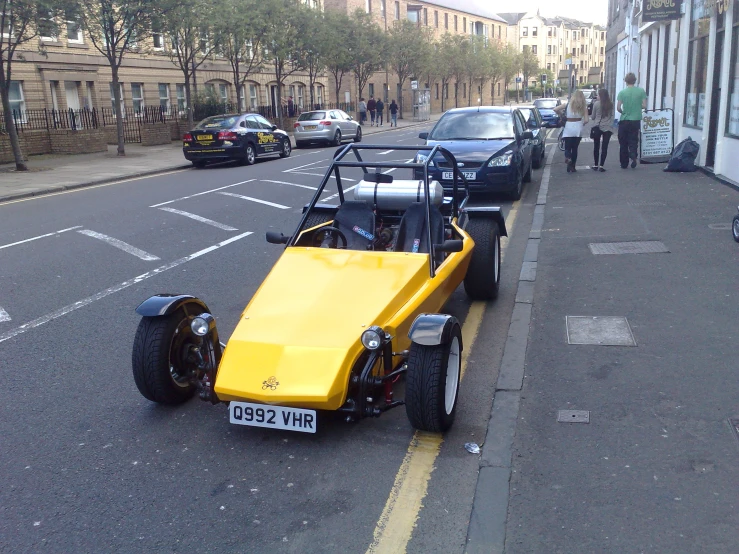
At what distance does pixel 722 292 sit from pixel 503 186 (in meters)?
6.24

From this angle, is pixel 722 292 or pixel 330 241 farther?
pixel 722 292

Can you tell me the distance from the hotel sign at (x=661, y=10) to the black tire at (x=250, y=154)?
11.6m

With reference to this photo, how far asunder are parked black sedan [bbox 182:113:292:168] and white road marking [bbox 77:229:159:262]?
11349 millimetres

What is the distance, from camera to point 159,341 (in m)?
4.55

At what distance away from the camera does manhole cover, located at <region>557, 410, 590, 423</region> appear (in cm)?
439

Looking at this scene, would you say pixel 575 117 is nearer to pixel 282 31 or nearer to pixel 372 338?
pixel 372 338

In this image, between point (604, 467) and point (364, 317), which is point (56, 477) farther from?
point (604, 467)

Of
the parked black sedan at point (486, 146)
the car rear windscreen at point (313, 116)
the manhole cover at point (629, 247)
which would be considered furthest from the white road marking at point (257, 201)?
the car rear windscreen at point (313, 116)

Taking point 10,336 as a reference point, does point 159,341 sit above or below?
above

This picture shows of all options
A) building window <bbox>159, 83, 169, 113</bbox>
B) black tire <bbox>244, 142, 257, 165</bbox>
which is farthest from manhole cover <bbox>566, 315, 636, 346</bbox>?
building window <bbox>159, 83, 169, 113</bbox>

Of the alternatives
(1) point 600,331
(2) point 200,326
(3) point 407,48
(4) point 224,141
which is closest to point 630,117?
(1) point 600,331

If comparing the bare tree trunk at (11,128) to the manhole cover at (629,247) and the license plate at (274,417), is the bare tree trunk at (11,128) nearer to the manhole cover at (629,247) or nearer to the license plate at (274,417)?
the manhole cover at (629,247)

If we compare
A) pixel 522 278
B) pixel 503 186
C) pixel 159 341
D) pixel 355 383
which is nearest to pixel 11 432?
pixel 159 341

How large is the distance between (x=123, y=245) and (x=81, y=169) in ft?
43.3
